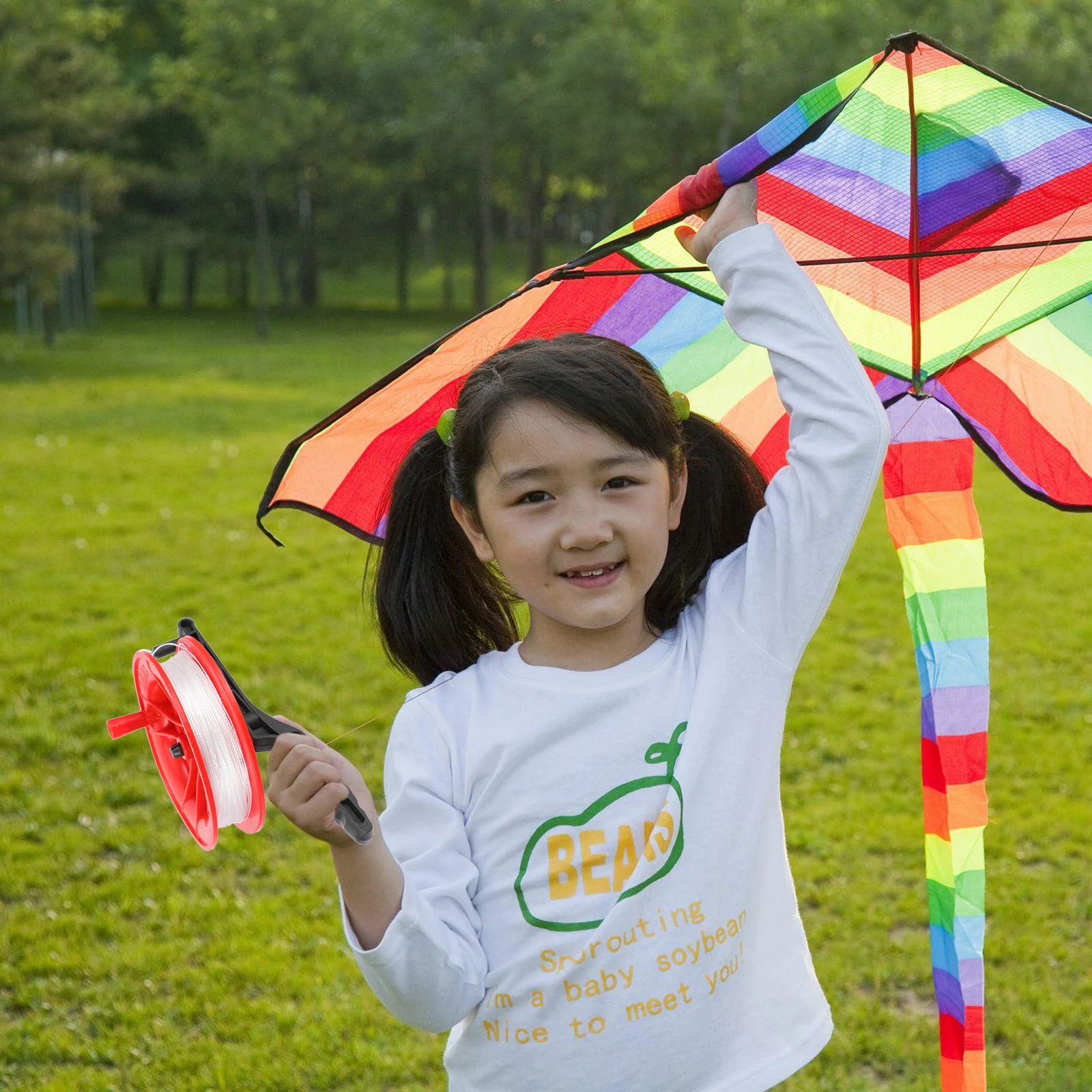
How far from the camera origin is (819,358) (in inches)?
61.9

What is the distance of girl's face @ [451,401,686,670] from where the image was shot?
63.3 inches

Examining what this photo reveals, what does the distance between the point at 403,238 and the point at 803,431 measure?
31918 millimetres

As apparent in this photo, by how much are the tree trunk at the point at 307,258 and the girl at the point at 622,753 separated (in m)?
31.4

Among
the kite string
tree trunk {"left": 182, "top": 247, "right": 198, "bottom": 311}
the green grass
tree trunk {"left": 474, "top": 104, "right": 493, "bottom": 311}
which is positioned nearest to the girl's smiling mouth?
the kite string

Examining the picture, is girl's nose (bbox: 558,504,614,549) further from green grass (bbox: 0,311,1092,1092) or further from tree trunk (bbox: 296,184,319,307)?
tree trunk (bbox: 296,184,319,307)

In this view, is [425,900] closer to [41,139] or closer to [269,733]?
[269,733]

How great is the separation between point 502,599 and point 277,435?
A: 390 inches

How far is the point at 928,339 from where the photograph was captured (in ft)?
7.36

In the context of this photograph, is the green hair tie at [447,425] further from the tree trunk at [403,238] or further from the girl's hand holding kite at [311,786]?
the tree trunk at [403,238]

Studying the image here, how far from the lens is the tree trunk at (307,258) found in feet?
105

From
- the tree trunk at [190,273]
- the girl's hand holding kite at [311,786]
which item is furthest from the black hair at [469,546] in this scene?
the tree trunk at [190,273]

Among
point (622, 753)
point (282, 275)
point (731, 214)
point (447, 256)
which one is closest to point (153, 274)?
point (282, 275)

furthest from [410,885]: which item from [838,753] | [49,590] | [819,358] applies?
[49,590]

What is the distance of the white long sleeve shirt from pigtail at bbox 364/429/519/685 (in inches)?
11.8
